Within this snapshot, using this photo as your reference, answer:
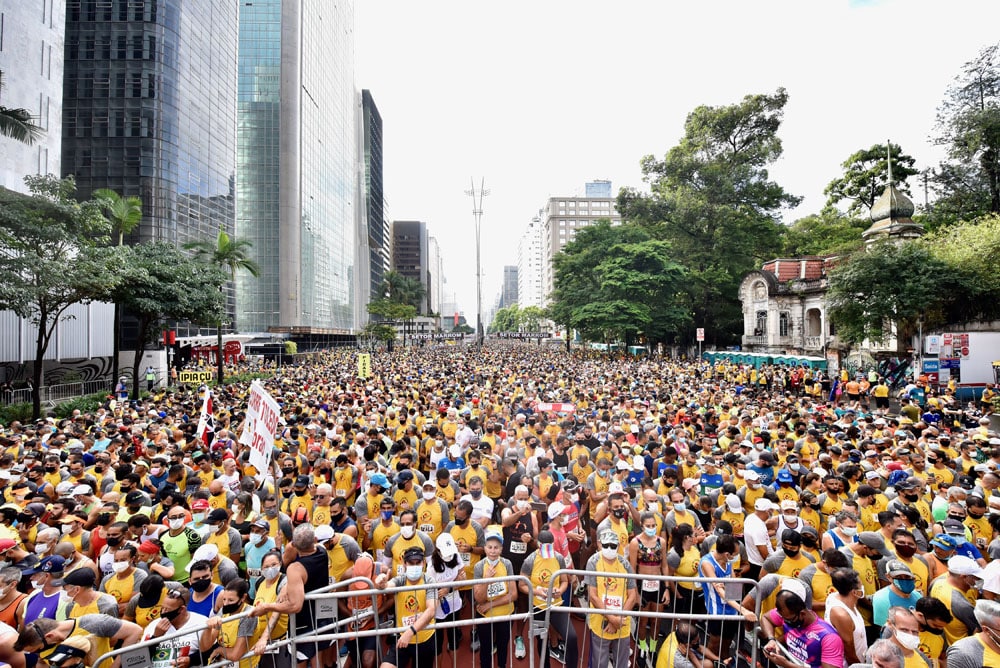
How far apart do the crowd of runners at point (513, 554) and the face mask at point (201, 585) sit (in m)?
0.09

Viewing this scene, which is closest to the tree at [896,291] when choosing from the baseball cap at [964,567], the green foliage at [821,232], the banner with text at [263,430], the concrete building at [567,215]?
the green foliage at [821,232]

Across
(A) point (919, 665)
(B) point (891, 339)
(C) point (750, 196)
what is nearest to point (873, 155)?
(C) point (750, 196)

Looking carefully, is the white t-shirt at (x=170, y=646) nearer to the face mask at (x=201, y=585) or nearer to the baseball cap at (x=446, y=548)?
the face mask at (x=201, y=585)

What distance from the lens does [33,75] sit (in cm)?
2694

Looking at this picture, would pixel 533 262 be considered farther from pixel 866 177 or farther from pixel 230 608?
pixel 230 608

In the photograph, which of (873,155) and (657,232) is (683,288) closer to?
(657,232)

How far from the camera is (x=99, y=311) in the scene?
26422mm

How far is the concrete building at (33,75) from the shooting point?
83.7ft

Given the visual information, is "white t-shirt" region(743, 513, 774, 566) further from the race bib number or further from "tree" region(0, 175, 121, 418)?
"tree" region(0, 175, 121, 418)

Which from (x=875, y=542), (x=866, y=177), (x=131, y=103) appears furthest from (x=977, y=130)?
(x=131, y=103)

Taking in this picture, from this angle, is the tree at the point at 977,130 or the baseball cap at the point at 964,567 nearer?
the baseball cap at the point at 964,567

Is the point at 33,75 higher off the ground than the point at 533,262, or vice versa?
the point at 533,262

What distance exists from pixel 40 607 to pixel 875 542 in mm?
6976

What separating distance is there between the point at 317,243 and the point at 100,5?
31789 millimetres
